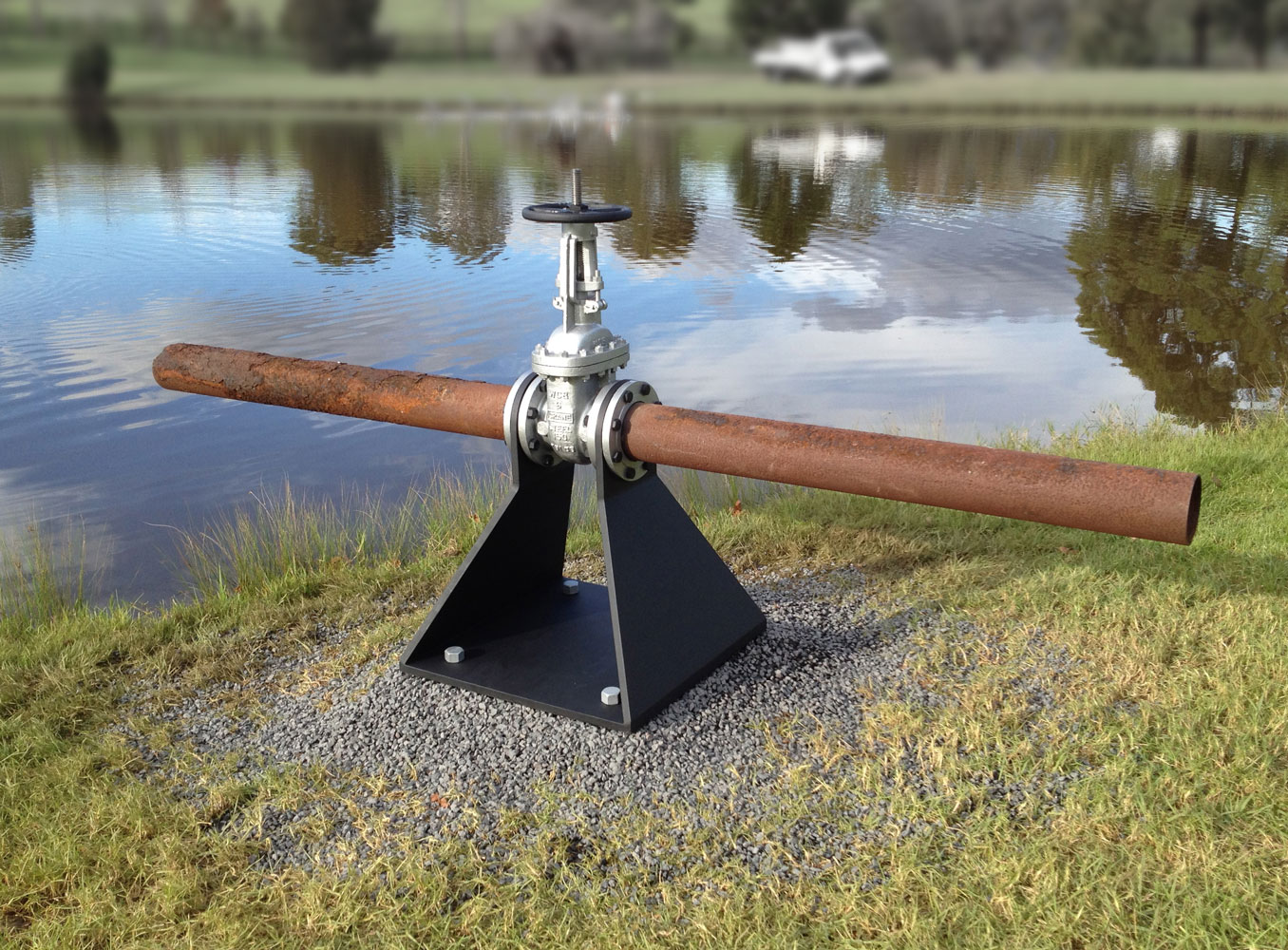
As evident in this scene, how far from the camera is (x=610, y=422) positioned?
2.89 meters

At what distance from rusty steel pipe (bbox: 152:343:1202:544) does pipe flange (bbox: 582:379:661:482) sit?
34 mm

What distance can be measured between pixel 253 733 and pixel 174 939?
0.86 meters

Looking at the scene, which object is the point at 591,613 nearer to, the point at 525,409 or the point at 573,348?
the point at 525,409

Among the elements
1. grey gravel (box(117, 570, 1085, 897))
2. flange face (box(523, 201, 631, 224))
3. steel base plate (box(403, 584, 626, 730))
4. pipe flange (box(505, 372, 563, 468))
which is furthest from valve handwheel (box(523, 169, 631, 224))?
grey gravel (box(117, 570, 1085, 897))

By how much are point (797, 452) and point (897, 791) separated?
92cm

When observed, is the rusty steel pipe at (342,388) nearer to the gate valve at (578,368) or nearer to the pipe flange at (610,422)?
the gate valve at (578,368)

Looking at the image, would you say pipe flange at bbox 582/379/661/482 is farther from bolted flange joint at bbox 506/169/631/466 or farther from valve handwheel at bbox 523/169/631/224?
valve handwheel at bbox 523/169/631/224

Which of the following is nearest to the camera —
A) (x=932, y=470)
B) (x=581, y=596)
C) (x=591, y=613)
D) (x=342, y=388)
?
(x=932, y=470)

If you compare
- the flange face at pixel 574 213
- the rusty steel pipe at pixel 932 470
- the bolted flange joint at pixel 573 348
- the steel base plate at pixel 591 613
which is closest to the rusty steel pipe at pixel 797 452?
the rusty steel pipe at pixel 932 470

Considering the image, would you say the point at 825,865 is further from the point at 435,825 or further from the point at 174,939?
the point at 174,939

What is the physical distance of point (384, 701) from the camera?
3236 millimetres

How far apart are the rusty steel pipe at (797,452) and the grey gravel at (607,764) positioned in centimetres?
76

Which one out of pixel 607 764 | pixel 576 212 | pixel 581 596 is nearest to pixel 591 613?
pixel 581 596

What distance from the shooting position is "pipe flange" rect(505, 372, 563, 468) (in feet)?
9.83
